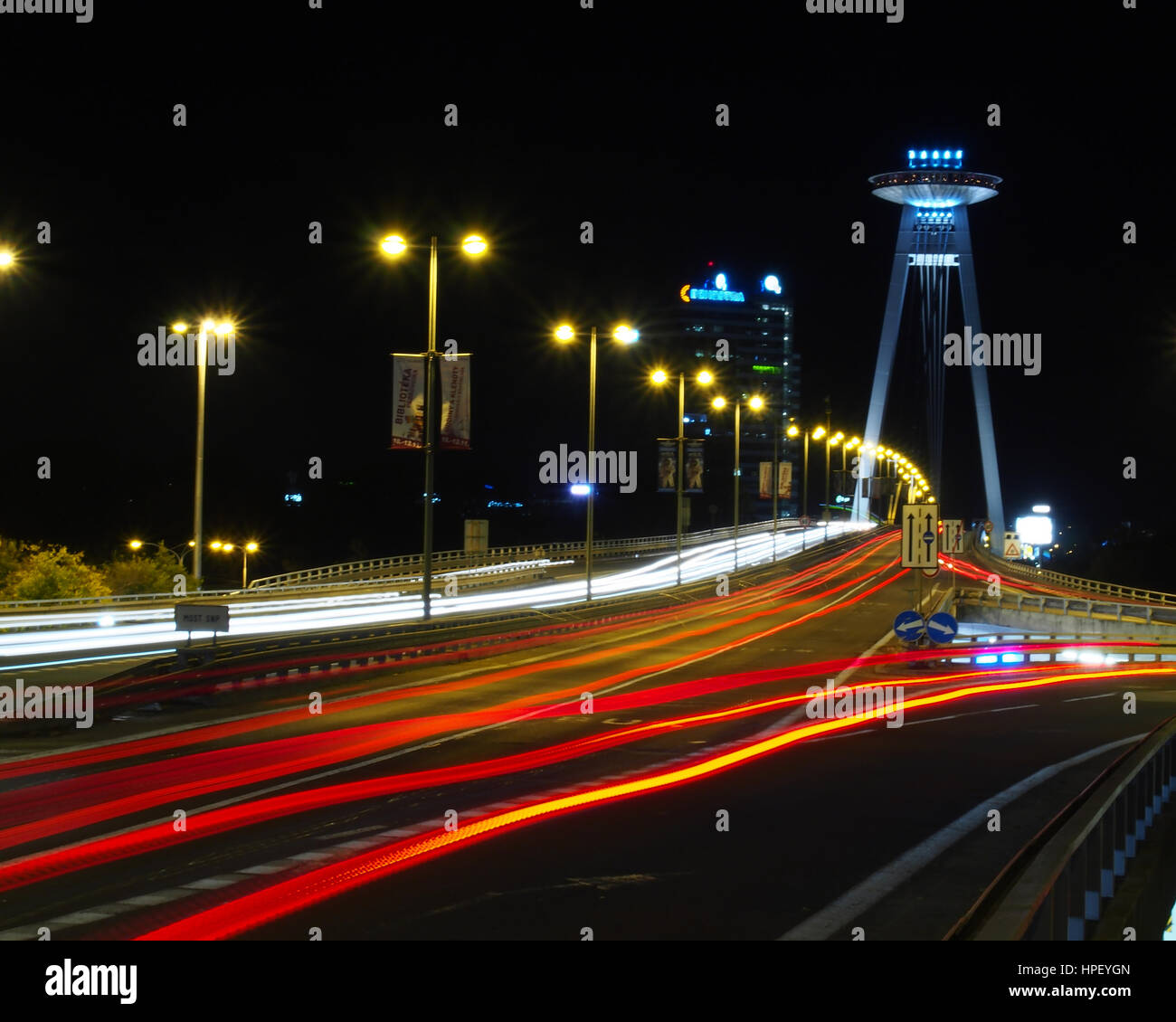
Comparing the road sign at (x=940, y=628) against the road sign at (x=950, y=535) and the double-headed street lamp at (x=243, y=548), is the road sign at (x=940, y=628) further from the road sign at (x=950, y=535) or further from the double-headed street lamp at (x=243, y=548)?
the double-headed street lamp at (x=243, y=548)

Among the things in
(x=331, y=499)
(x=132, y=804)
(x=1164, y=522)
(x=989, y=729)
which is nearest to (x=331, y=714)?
(x=132, y=804)

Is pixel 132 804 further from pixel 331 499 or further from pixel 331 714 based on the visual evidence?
pixel 331 499

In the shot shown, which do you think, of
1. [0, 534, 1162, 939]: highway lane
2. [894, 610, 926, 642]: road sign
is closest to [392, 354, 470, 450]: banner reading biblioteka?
[0, 534, 1162, 939]: highway lane

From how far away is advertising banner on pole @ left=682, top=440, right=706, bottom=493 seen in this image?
51.9 metres

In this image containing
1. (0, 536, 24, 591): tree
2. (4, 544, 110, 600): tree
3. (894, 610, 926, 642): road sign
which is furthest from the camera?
(0, 536, 24, 591): tree

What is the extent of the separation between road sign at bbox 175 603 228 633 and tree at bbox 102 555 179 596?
32335mm

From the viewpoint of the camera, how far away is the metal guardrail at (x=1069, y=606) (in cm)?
4622

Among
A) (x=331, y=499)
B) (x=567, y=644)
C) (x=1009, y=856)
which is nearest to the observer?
(x=1009, y=856)

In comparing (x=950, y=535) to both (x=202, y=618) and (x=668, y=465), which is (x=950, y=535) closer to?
(x=202, y=618)

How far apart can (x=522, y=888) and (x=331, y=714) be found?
1094cm

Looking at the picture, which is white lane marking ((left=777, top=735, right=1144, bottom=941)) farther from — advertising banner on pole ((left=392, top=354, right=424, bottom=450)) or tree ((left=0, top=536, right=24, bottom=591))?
tree ((left=0, top=536, right=24, bottom=591))

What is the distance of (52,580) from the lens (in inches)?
1972

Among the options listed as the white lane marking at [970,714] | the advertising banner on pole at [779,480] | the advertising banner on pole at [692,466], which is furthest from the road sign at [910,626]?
the advertising banner on pole at [779,480]
